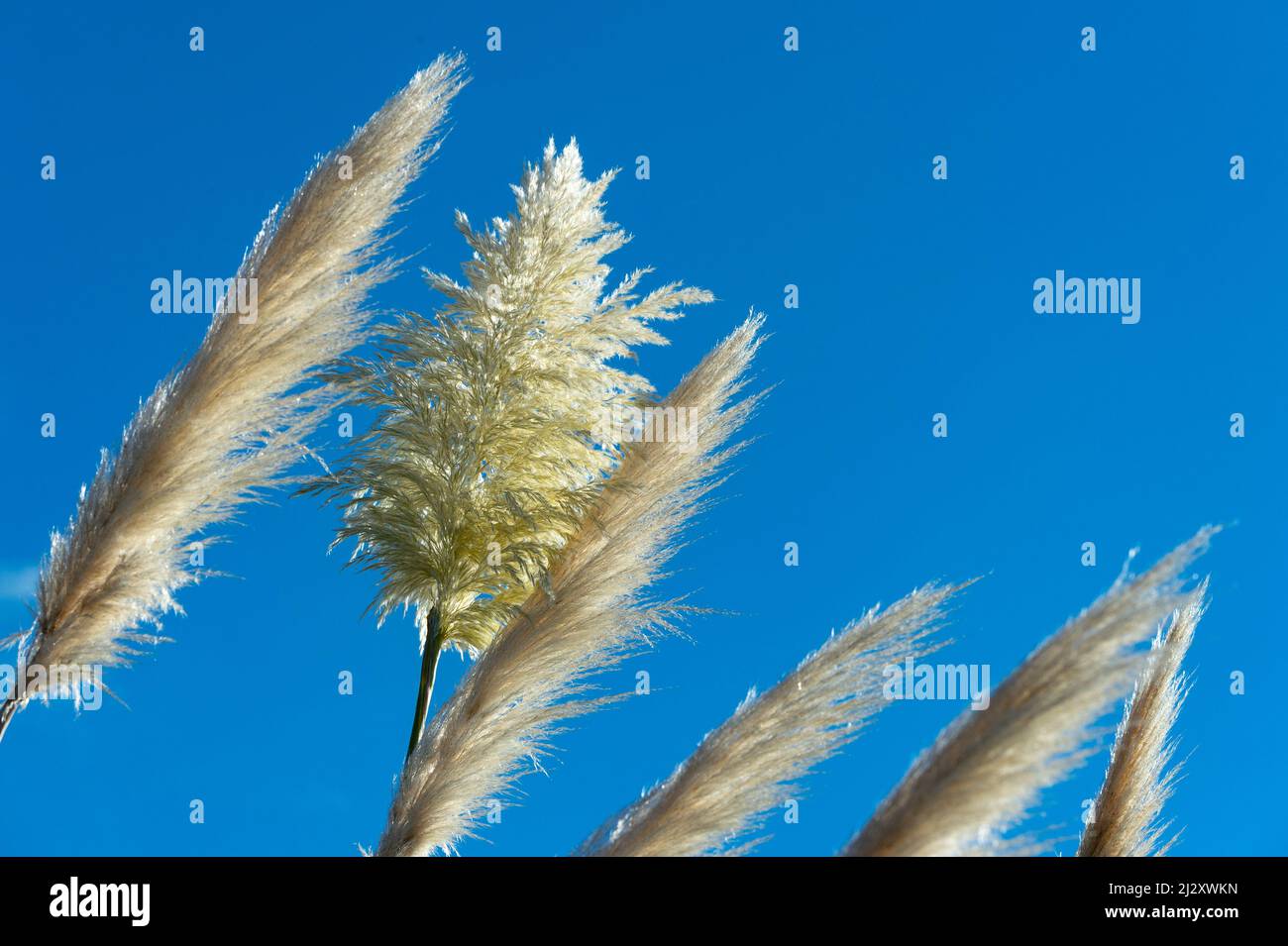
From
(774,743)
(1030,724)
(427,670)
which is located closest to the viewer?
(1030,724)

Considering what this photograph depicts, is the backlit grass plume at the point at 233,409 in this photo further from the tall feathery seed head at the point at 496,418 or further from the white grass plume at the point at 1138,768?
the white grass plume at the point at 1138,768

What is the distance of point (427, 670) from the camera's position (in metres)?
3.57

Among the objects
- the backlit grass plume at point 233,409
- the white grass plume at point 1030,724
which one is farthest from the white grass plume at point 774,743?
the backlit grass plume at point 233,409

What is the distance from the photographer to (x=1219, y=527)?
171 centimetres

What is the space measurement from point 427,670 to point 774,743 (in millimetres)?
1774

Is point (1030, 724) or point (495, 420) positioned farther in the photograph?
A: point (495, 420)

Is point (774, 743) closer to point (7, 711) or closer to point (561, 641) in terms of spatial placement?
point (561, 641)

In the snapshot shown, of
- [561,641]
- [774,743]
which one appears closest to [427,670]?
[561,641]

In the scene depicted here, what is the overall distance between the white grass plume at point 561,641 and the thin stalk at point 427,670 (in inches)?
14.2

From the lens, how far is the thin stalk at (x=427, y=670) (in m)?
3.37

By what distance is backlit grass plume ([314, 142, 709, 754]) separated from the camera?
371 centimetres

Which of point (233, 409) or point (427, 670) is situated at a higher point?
point (233, 409)

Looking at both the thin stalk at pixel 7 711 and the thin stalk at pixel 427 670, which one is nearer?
the thin stalk at pixel 7 711
